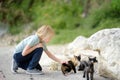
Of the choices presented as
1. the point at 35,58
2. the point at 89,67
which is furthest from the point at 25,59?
the point at 89,67

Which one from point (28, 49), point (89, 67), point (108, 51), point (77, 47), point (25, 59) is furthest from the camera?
point (77, 47)

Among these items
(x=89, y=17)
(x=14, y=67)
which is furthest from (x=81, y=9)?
(x=14, y=67)

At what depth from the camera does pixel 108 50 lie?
788cm

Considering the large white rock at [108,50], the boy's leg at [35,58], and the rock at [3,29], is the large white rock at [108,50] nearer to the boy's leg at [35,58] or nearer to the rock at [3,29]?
the boy's leg at [35,58]

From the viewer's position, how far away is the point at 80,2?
1769cm

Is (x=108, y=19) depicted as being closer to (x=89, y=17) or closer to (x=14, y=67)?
(x=89, y=17)

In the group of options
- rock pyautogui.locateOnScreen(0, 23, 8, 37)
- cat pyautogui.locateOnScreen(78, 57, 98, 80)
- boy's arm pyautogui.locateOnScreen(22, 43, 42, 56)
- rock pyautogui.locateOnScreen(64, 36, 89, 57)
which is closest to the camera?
cat pyautogui.locateOnScreen(78, 57, 98, 80)

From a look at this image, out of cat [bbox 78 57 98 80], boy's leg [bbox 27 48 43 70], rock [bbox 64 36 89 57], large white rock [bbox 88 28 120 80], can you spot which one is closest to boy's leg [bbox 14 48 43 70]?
boy's leg [bbox 27 48 43 70]

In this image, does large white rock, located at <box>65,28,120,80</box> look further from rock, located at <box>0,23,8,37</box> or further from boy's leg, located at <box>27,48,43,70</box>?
rock, located at <box>0,23,8,37</box>

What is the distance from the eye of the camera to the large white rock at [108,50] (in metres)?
7.63

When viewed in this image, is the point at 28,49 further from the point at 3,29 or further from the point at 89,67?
the point at 3,29

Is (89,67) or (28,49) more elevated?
(28,49)

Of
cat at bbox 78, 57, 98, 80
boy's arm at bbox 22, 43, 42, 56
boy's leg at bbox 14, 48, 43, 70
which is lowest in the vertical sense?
cat at bbox 78, 57, 98, 80

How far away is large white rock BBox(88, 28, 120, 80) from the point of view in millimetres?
7633
